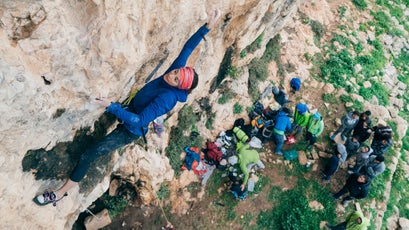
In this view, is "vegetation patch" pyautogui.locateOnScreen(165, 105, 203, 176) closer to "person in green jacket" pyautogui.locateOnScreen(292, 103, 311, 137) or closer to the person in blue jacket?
"person in green jacket" pyautogui.locateOnScreen(292, 103, 311, 137)

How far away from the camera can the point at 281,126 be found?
1209 centimetres

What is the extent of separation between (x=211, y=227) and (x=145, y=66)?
21.5ft

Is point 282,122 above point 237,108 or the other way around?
the other way around

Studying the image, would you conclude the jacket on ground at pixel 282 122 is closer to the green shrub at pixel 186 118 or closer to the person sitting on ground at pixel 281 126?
the person sitting on ground at pixel 281 126

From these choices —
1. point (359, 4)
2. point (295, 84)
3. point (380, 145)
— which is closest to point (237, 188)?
point (380, 145)

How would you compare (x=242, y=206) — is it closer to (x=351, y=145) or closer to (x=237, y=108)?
(x=237, y=108)

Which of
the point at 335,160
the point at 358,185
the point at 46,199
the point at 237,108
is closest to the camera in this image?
the point at 46,199

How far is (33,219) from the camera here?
6203mm

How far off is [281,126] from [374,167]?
3390 mm

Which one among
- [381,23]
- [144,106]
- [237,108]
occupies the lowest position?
[381,23]

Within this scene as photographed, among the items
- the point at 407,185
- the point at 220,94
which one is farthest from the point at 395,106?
the point at 220,94

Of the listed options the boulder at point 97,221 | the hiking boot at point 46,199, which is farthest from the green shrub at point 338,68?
the hiking boot at point 46,199

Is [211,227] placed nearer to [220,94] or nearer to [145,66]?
[220,94]

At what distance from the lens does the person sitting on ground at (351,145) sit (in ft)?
39.3
